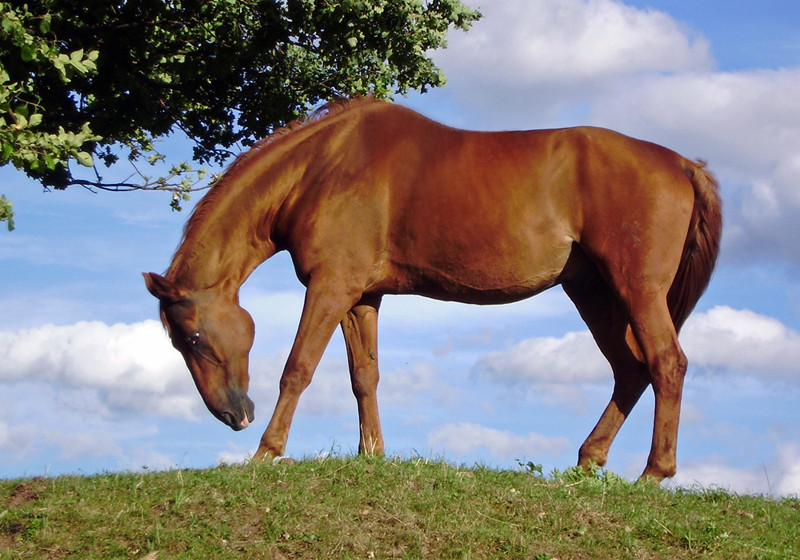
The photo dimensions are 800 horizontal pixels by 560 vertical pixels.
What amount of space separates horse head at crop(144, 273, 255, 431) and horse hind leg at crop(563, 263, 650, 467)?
3.23 m

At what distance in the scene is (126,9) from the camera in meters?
11.6

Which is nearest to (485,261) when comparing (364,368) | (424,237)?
(424,237)

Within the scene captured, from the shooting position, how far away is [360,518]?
6016mm

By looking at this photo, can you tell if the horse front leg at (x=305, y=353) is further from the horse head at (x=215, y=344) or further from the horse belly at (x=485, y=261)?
the horse belly at (x=485, y=261)

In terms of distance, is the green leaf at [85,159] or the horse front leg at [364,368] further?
the horse front leg at [364,368]

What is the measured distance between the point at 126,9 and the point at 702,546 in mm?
9572

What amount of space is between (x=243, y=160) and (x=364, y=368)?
2329 mm

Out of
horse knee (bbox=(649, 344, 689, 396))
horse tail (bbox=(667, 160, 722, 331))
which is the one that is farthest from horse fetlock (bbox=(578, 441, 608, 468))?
horse tail (bbox=(667, 160, 722, 331))

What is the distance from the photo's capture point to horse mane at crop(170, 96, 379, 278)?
27.2 feet

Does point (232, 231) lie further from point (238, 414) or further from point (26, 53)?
point (26, 53)

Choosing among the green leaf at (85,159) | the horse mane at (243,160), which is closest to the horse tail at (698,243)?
the horse mane at (243,160)

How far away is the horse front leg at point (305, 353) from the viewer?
25.1 ft

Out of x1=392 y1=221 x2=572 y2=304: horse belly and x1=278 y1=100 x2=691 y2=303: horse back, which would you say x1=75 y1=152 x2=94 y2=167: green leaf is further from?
x1=392 y1=221 x2=572 y2=304: horse belly

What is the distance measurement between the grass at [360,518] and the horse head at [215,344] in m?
1.27
